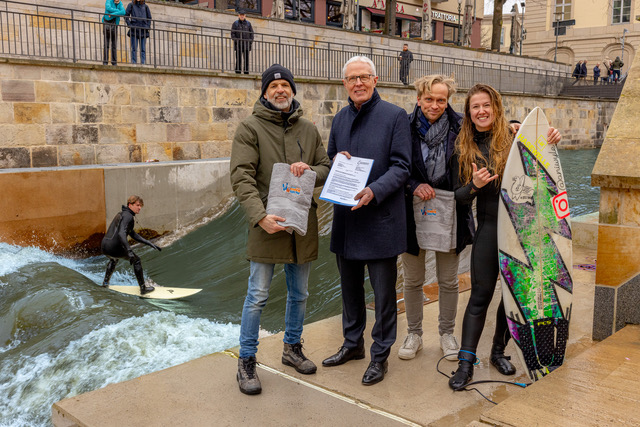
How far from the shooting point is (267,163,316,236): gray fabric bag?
152 inches

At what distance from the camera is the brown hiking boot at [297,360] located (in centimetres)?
414

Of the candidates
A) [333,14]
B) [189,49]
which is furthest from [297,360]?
[333,14]

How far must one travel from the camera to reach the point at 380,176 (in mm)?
4062

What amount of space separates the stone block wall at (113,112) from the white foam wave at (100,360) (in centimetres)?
691

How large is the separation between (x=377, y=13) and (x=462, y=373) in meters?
33.4

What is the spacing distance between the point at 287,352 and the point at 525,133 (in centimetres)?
210

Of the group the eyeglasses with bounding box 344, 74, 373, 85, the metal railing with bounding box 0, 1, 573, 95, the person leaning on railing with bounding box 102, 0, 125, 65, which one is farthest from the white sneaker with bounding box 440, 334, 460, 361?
the person leaning on railing with bounding box 102, 0, 125, 65

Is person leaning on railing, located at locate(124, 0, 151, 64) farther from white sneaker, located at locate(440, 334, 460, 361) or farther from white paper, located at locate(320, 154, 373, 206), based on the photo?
white sneaker, located at locate(440, 334, 460, 361)

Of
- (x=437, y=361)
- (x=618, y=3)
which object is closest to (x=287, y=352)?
(x=437, y=361)

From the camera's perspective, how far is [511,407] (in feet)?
9.68

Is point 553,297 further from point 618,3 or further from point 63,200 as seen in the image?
point 618,3

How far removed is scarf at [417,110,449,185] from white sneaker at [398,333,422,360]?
3.66ft

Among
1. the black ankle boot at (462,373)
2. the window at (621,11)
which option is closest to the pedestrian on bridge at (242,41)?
the black ankle boot at (462,373)

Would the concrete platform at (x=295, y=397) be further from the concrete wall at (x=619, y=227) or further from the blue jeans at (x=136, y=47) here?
the blue jeans at (x=136, y=47)
